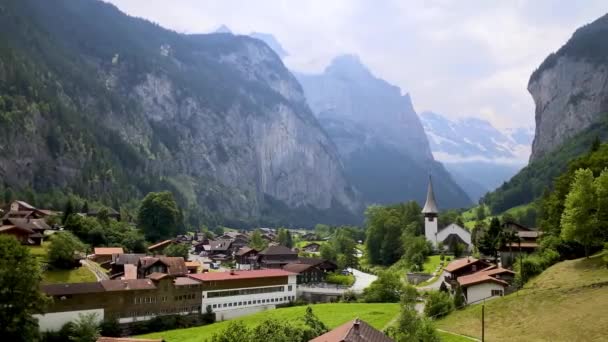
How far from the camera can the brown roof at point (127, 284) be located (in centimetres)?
5877

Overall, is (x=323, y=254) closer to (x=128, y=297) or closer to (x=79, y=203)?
(x=128, y=297)

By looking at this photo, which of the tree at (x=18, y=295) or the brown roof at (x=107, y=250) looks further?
the brown roof at (x=107, y=250)

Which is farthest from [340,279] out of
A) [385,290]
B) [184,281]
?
[184,281]

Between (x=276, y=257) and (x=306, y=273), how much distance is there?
15070 mm

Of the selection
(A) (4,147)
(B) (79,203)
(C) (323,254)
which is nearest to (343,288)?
(C) (323,254)

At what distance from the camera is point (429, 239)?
4200 inches

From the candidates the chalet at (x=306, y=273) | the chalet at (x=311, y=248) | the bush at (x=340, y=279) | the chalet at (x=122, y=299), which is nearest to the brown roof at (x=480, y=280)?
the bush at (x=340, y=279)

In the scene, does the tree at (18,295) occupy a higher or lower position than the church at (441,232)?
lower

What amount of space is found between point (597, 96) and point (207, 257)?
155 m

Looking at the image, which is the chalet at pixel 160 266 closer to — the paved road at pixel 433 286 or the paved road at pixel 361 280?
the paved road at pixel 361 280

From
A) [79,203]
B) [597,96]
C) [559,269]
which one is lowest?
[559,269]

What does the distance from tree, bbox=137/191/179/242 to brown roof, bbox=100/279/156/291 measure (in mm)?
43233

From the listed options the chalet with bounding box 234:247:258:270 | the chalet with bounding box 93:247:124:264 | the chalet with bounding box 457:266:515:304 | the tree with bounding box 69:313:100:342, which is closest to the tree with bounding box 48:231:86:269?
the tree with bounding box 69:313:100:342

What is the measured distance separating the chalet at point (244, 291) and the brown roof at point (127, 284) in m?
6.92
